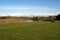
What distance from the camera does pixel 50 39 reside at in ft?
65.5

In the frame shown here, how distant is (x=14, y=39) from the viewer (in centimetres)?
1984

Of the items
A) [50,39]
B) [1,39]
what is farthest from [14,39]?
[50,39]

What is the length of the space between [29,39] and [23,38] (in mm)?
1102

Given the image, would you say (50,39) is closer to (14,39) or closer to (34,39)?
(34,39)

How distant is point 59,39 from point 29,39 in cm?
412

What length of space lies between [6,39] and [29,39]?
317 centimetres

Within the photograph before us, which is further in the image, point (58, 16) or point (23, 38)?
point (58, 16)

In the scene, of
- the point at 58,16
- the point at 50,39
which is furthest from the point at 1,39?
the point at 58,16

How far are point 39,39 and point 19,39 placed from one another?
2.77 m

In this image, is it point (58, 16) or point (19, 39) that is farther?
point (58, 16)

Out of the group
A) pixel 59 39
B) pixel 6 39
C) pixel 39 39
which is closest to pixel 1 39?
pixel 6 39

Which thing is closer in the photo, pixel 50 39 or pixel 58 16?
pixel 50 39

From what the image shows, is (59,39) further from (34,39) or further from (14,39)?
(14,39)

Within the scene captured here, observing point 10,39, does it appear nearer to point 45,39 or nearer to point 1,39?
point 1,39
